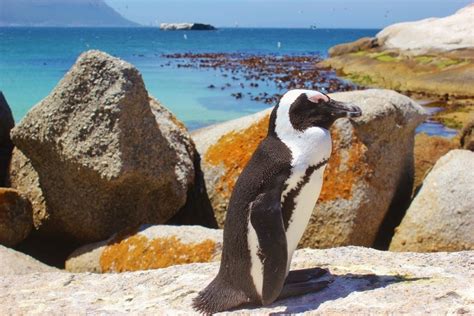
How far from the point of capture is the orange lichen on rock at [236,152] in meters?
6.73

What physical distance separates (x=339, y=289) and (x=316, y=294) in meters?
0.15

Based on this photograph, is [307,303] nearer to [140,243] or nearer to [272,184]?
[272,184]

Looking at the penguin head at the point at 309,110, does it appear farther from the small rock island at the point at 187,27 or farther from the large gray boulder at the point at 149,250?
the small rock island at the point at 187,27

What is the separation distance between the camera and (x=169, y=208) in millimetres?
6867

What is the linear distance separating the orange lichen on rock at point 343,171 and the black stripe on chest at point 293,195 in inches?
111

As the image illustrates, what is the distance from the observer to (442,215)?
6469 mm

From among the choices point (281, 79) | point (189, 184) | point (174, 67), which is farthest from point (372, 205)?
point (174, 67)

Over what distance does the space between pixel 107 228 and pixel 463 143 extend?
4.67 meters

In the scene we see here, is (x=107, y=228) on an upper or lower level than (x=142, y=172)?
lower

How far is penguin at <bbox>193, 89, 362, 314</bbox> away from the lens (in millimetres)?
A: 3506

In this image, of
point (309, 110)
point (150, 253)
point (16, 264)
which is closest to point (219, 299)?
point (309, 110)

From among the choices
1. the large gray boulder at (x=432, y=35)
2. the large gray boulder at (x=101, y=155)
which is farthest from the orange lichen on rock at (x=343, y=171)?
the large gray boulder at (x=432, y=35)

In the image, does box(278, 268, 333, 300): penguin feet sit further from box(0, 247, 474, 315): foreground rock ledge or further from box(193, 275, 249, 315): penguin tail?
box(193, 275, 249, 315): penguin tail

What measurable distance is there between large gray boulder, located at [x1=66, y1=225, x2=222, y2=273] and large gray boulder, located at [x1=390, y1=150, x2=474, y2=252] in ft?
6.81
